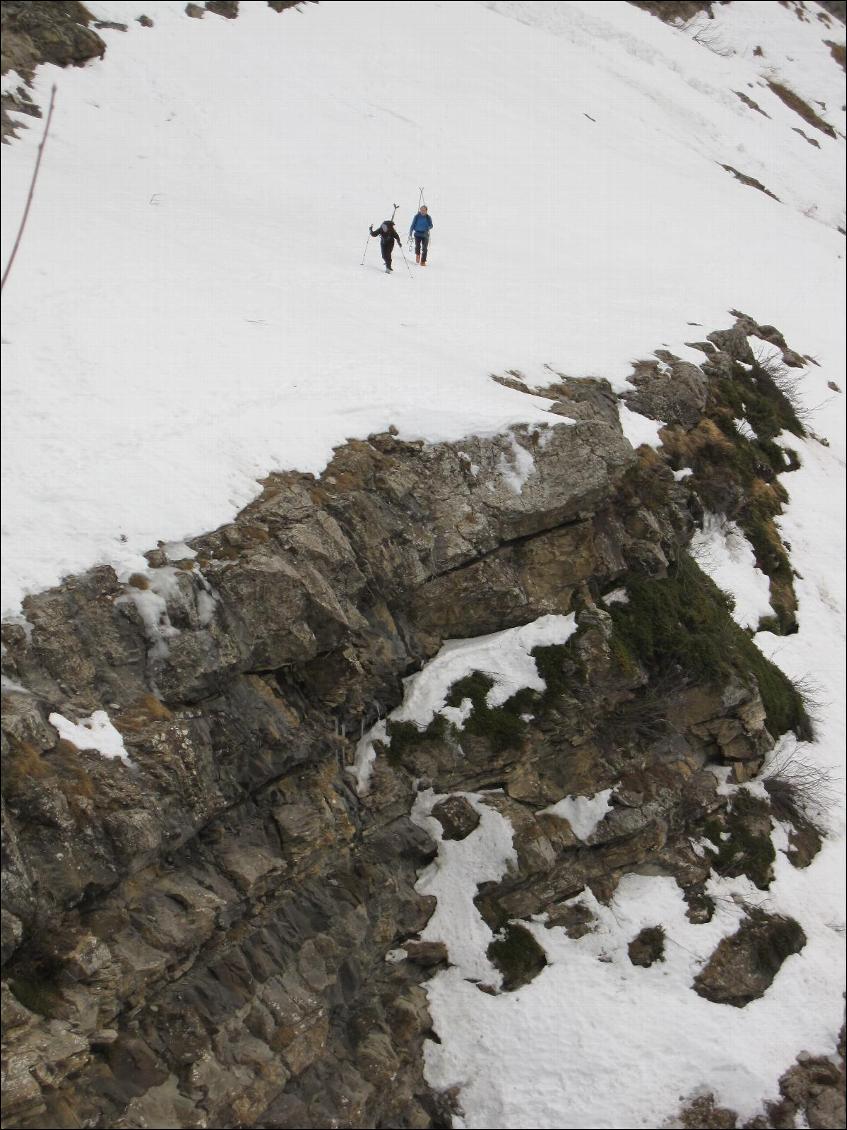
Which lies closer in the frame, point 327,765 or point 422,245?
point 327,765

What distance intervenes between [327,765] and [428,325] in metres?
8.94

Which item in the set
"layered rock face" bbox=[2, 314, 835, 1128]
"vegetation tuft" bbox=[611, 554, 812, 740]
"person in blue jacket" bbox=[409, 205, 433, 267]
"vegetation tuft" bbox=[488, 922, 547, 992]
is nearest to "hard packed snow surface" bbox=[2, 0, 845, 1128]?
"vegetation tuft" bbox=[488, 922, 547, 992]

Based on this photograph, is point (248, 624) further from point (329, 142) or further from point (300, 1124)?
point (329, 142)

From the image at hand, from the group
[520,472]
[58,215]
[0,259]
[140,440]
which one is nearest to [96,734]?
[140,440]

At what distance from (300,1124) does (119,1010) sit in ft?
7.63

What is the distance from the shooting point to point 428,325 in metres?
16.2

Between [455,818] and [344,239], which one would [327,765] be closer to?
[455,818]

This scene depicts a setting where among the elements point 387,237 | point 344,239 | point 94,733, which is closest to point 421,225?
point 387,237

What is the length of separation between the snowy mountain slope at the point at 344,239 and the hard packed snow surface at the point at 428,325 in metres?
0.07

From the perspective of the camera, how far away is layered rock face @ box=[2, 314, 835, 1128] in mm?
7543

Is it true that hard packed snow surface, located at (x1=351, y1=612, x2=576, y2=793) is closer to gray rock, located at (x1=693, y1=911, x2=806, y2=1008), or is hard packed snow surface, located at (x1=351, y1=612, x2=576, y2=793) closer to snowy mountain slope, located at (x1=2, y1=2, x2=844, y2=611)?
snowy mountain slope, located at (x1=2, y1=2, x2=844, y2=611)

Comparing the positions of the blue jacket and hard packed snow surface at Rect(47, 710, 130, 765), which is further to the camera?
the blue jacket

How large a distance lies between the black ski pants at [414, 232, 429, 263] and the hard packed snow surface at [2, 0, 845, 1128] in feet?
1.56

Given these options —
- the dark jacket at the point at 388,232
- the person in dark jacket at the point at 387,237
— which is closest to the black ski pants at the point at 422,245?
the person in dark jacket at the point at 387,237
